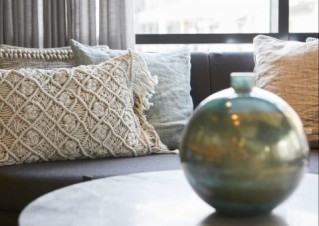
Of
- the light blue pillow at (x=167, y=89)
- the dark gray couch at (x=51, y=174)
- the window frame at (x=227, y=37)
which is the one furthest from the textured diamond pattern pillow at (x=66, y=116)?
the window frame at (x=227, y=37)

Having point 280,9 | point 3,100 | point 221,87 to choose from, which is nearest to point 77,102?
point 3,100

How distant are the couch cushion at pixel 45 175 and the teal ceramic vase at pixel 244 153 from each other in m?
0.78

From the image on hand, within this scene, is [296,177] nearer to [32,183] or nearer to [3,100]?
[32,183]

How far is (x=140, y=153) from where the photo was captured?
7.45 ft

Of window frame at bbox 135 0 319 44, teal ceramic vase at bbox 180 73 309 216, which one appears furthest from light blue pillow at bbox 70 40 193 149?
teal ceramic vase at bbox 180 73 309 216

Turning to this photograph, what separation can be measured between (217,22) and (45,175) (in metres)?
1.52

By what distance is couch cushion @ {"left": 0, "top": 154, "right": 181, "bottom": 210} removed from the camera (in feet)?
6.41

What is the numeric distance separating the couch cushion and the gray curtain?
3.04 ft

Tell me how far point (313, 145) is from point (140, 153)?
695 mm

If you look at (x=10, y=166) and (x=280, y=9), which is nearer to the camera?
(x=10, y=166)

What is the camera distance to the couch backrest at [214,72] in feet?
8.61

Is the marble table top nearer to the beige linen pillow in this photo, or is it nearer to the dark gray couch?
the dark gray couch

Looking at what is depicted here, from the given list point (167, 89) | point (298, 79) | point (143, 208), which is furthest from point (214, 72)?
point (143, 208)

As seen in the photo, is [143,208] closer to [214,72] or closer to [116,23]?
[214,72]
